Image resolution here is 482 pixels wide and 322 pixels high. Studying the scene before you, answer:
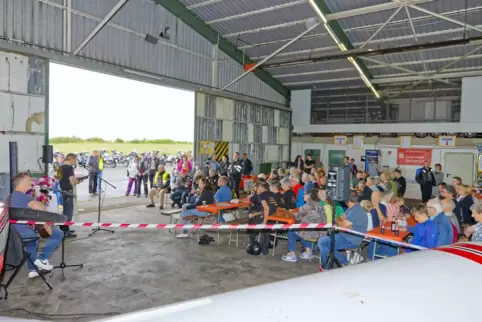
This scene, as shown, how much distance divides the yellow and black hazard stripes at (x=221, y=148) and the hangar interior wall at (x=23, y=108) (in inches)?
278

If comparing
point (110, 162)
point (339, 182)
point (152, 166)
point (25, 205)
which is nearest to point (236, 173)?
point (152, 166)

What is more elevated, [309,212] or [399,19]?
[399,19]

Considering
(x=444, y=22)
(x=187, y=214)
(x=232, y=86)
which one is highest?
A: (x=444, y=22)

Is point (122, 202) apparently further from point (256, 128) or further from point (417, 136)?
point (417, 136)

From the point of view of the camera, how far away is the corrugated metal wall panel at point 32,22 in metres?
8.38

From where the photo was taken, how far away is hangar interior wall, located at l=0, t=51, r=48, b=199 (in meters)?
8.42

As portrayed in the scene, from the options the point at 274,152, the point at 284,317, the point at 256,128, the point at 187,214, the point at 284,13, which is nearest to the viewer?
the point at 284,317

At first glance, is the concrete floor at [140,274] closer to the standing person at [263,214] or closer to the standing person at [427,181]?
the standing person at [263,214]

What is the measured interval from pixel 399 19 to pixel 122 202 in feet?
35.7

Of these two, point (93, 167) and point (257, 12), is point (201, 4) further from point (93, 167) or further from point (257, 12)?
point (93, 167)

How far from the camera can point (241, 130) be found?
16.5 meters

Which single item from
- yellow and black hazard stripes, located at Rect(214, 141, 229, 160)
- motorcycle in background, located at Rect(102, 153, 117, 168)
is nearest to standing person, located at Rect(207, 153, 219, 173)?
yellow and black hazard stripes, located at Rect(214, 141, 229, 160)

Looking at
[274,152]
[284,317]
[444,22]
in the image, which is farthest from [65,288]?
[274,152]

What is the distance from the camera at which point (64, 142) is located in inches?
1368
